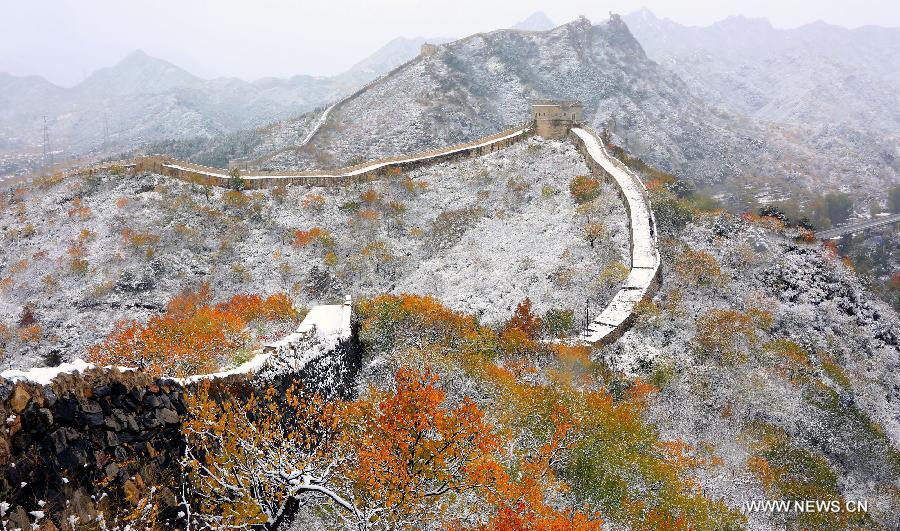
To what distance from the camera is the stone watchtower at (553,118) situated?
43.1 m

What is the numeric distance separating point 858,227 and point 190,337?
88.5 m

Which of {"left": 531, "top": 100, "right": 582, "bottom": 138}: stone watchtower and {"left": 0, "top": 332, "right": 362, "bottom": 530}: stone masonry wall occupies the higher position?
{"left": 531, "top": 100, "right": 582, "bottom": 138}: stone watchtower

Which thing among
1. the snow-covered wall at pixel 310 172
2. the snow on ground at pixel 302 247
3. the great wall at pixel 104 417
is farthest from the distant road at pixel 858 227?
the great wall at pixel 104 417

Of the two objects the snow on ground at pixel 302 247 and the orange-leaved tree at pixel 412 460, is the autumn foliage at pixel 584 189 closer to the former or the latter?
the snow on ground at pixel 302 247

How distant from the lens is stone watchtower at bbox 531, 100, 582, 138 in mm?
43062

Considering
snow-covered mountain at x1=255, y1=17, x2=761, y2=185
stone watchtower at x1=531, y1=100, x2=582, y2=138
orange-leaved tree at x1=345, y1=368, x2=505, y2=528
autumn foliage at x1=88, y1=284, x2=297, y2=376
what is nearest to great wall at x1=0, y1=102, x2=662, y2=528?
autumn foliage at x1=88, y1=284, x2=297, y2=376

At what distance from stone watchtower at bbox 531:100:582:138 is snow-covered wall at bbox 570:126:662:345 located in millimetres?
2036

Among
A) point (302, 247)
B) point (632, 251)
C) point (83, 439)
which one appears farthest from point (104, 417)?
point (302, 247)

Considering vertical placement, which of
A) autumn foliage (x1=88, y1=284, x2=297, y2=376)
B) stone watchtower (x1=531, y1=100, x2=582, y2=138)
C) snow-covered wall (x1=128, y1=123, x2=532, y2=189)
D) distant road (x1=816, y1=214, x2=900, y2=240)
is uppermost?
stone watchtower (x1=531, y1=100, x2=582, y2=138)

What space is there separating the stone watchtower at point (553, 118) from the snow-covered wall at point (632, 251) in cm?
204

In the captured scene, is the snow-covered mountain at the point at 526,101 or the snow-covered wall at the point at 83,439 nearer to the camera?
the snow-covered wall at the point at 83,439

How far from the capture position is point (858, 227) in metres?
78.9

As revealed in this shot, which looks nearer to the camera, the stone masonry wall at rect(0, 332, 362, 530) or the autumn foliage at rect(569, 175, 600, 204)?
the stone masonry wall at rect(0, 332, 362, 530)

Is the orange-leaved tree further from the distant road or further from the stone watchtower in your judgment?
the distant road
